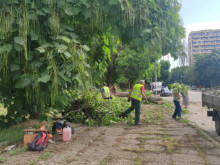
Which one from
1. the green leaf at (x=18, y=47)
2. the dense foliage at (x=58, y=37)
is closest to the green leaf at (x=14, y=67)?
the dense foliage at (x=58, y=37)

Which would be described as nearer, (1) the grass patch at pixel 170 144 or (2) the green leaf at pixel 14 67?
(2) the green leaf at pixel 14 67

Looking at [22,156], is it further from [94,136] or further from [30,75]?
[94,136]

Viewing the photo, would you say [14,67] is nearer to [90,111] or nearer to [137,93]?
[90,111]

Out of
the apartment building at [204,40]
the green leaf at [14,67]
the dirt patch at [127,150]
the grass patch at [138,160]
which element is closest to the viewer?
the grass patch at [138,160]

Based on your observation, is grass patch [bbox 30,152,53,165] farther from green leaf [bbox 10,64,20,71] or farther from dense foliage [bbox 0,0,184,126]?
green leaf [bbox 10,64,20,71]

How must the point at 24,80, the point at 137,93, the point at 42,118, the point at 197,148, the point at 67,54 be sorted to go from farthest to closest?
the point at 137,93 → the point at 42,118 → the point at 197,148 → the point at 24,80 → the point at 67,54

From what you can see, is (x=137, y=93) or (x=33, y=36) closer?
(x=33, y=36)

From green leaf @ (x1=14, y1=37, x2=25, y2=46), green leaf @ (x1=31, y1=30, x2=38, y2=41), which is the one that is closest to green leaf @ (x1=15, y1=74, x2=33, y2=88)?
green leaf @ (x1=14, y1=37, x2=25, y2=46)

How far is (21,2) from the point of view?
4461 mm

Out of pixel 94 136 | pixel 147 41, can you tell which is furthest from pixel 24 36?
pixel 94 136

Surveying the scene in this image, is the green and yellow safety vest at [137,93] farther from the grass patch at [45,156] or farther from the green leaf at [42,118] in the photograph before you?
the grass patch at [45,156]

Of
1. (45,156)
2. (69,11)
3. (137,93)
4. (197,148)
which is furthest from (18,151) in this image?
(137,93)

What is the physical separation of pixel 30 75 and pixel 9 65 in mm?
525

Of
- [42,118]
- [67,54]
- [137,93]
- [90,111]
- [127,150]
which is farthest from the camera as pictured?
[90,111]
